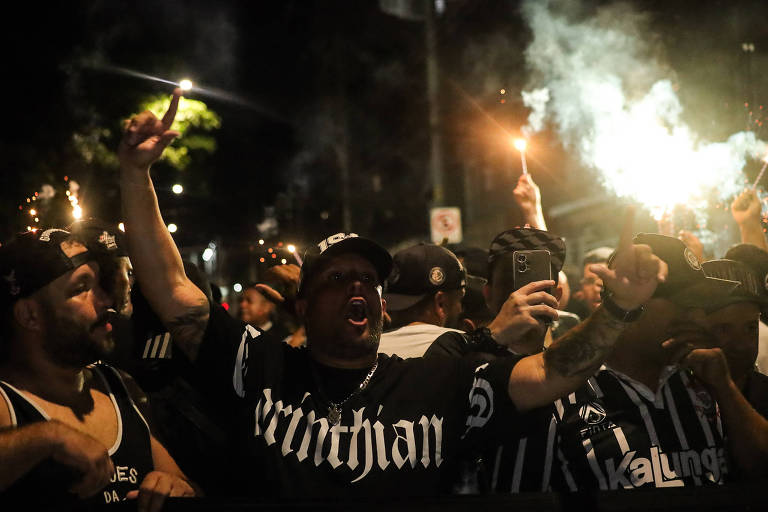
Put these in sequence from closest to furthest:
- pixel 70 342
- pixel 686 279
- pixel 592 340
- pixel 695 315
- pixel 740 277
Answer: pixel 592 340, pixel 70 342, pixel 686 279, pixel 695 315, pixel 740 277

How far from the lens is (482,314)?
4871 millimetres

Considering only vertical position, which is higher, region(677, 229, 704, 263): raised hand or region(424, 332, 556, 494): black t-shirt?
region(677, 229, 704, 263): raised hand

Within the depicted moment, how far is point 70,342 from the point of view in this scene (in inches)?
113

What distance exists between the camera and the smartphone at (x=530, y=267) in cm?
295

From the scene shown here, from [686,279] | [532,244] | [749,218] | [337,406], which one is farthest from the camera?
[749,218]

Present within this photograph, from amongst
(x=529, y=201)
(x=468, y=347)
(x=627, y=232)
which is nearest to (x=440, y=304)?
(x=468, y=347)

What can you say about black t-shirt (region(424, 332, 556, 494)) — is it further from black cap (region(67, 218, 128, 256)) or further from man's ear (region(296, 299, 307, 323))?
black cap (region(67, 218, 128, 256))

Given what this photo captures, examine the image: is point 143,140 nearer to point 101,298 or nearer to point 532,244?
point 101,298

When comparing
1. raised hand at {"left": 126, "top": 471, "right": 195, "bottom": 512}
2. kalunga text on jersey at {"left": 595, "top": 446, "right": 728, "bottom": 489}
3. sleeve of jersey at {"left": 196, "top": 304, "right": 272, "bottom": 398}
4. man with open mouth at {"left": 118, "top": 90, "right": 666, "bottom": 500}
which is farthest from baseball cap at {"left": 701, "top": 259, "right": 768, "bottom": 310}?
raised hand at {"left": 126, "top": 471, "right": 195, "bottom": 512}

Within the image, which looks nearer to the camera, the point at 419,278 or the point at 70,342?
the point at 70,342

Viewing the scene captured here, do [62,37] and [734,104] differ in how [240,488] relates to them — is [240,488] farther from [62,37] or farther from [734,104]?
[62,37]

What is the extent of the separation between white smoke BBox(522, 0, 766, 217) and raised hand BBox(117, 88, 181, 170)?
4.98 metres

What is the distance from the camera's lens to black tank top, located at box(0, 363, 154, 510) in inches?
92.4

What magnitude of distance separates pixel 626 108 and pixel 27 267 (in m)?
9.01
